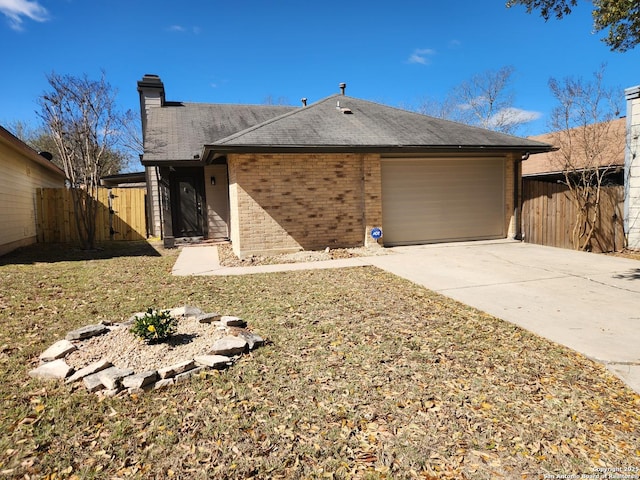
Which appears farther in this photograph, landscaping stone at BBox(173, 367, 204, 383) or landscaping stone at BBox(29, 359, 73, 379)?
landscaping stone at BBox(29, 359, 73, 379)

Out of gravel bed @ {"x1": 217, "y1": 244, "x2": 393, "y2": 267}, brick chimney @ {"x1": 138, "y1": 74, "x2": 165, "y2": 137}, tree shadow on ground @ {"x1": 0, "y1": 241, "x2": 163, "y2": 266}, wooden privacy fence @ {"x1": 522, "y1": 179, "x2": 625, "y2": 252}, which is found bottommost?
gravel bed @ {"x1": 217, "y1": 244, "x2": 393, "y2": 267}

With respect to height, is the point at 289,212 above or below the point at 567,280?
above

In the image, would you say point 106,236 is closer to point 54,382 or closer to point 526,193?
point 54,382

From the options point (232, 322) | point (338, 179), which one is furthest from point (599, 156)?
point (232, 322)

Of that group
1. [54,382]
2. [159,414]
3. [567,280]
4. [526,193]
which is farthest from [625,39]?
[54,382]

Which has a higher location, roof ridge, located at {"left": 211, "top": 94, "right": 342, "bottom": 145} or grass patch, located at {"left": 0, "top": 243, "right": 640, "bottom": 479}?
roof ridge, located at {"left": 211, "top": 94, "right": 342, "bottom": 145}

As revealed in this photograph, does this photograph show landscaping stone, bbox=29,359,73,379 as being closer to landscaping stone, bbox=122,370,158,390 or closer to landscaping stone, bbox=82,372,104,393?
landscaping stone, bbox=82,372,104,393

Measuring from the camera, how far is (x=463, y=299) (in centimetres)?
567

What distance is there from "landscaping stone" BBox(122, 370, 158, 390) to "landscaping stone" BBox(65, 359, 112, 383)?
383 millimetres

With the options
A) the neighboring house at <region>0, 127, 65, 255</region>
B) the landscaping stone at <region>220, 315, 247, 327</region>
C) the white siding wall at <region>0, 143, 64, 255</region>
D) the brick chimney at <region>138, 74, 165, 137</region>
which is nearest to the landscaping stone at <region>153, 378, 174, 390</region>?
the landscaping stone at <region>220, 315, 247, 327</region>

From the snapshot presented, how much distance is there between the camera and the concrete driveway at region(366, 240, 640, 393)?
4.06 metres

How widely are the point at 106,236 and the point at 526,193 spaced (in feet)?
47.1

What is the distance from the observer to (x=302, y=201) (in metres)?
10.1

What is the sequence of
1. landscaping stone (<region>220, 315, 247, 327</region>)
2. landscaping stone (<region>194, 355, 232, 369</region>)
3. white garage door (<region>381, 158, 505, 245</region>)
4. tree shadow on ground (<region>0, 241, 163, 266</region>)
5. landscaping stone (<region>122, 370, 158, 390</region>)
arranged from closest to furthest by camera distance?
landscaping stone (<region>122, 370, 158, 390</region>), landscaping stone (<region>194, 355, 232, 369</region>), landscaping stone (<region>220, 315, 247, 327</region>), tree shadow on ground (<region>0, 241, 163, 266</region>), white garage door (<region>381, 158, 505, 245</region>)
